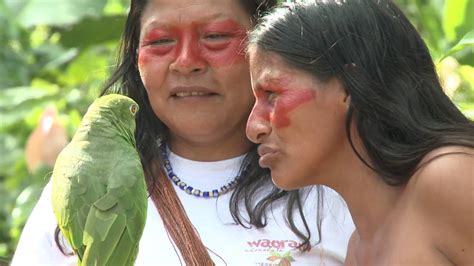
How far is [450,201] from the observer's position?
2.52 meters

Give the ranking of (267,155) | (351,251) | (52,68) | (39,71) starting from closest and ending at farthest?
(267,155) < (351,251) < (52,68) < (39,71)

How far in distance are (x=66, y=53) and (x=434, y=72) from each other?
13.4ft

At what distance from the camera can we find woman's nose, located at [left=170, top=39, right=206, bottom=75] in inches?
130

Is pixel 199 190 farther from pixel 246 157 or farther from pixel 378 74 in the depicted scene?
pixel 378 74

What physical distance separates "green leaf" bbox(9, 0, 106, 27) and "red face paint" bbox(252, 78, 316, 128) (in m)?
2.89

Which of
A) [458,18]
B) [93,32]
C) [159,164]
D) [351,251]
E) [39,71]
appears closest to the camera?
[351,251]

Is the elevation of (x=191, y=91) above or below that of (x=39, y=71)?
above

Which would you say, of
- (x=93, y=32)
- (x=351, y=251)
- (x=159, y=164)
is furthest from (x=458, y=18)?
(x=93, y=32)

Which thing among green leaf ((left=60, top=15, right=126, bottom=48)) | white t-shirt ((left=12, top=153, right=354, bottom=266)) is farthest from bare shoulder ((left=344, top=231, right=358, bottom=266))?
green leaf ((left=60, top=15, right=126, bottom=48))

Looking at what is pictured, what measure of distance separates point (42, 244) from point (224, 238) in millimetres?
582

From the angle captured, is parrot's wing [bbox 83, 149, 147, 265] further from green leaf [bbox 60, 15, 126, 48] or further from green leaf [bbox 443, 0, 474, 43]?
green leaf [bbox 60, 15, 126, 48]

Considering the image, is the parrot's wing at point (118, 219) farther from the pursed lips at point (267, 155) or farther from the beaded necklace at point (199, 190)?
the beaded necklace at point (199, 190)

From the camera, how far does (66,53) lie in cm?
658

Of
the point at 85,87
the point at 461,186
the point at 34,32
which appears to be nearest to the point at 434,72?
the point at 461,186
